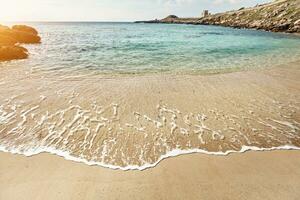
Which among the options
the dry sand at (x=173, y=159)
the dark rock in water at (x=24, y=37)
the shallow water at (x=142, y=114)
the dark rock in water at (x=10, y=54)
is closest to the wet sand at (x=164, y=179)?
the dry sand at (x=173, y=159)

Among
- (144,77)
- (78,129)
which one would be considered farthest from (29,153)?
(144,77)

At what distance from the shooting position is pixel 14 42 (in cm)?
2994

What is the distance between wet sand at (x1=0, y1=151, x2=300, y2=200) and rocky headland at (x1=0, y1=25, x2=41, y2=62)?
15.8 meters

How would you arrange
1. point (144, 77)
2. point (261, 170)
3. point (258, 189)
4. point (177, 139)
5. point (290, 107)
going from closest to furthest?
1. point (258, 189)
2. point (261, 170)
3. point (177, 139)
4. point (290, 107)
5. point (144, 77)

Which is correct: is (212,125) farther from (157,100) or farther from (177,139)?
(157,100)

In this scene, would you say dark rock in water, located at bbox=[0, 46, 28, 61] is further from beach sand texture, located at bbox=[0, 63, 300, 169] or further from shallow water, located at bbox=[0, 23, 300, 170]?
beach sand texture, located at bbox=[0, 63, 300, 169]

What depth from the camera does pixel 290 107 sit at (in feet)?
31.7

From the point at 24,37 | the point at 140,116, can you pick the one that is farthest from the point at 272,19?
the point at 140,116

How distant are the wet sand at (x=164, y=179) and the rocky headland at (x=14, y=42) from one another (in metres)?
15.8

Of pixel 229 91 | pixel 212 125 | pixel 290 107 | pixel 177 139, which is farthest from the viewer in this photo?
pixel 229 91

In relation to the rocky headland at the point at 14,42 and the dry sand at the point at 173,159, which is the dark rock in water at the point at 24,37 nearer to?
the rocky headland at the point at 14,42

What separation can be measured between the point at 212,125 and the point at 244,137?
1116 mm

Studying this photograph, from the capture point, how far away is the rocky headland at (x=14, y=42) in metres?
19.2

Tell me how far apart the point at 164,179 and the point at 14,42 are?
3143 cm
